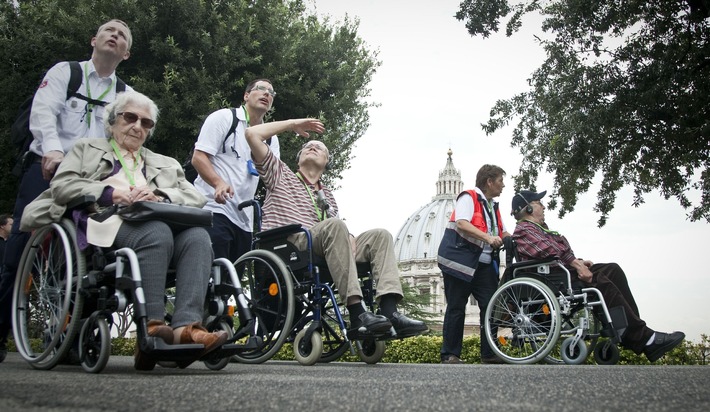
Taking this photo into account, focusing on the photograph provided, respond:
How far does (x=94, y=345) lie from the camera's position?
306 cm

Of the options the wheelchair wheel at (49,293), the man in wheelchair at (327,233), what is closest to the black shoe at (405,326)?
the man in wheelchair at (327,233)

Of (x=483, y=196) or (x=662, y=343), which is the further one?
(x=483, y=196)

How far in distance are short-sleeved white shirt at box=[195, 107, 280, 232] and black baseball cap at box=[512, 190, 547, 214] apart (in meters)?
2.51

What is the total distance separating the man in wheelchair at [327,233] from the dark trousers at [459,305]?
61.4 inches

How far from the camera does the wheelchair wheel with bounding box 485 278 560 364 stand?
5398mm

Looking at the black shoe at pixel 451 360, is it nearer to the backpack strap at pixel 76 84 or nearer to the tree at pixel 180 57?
the backpack strap at pixel 76 84

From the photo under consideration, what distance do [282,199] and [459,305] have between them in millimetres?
2116

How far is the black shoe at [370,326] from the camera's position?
3756 mm

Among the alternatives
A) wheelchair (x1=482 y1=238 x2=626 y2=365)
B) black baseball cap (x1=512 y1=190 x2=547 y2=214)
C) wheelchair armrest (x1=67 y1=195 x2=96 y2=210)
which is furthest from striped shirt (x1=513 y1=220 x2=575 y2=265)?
wheelchair armrest (x1=67 y1=195 x2=96 y2=210)

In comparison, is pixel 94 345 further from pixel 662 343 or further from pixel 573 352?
pixel 662 343

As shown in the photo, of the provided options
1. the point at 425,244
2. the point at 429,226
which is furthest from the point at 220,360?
the point at 429,226

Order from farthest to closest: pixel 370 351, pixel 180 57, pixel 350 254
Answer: pixel 180 57
pixel 370 351
pixel 350 254

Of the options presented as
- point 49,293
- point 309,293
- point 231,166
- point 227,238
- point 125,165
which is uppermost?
point 231,166

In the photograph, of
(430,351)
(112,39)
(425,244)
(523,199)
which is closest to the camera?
(112,39)
